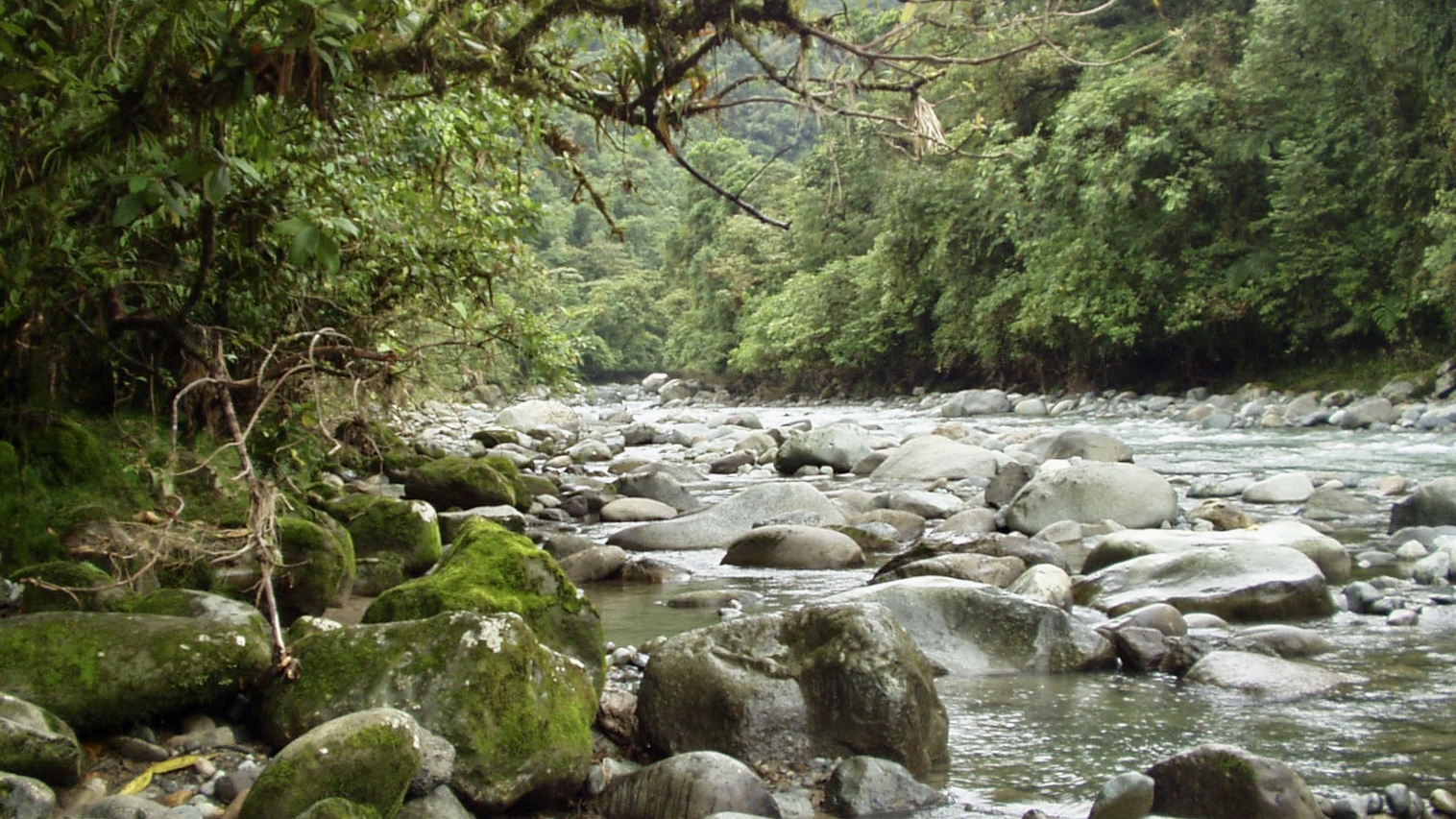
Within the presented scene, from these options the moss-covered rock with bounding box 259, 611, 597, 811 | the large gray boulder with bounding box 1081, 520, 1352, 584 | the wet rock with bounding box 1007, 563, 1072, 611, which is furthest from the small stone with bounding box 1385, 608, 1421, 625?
the moss-covered rock with bounding box 259, 611, 597, 811

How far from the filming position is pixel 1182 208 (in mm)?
20234

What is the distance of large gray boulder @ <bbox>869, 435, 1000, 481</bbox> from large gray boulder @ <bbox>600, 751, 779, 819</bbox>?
870 cm

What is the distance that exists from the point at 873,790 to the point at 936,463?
892cm

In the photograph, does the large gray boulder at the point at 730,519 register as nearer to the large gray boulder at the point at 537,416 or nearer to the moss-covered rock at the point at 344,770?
the moss-covered rock at the point at 344,770

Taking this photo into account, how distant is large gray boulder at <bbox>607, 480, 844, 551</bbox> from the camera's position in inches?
345

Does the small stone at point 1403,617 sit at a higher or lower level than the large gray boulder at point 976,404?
higher

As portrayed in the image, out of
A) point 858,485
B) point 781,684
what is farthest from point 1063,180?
point 781,684

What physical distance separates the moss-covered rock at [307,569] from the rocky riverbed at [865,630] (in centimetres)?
68

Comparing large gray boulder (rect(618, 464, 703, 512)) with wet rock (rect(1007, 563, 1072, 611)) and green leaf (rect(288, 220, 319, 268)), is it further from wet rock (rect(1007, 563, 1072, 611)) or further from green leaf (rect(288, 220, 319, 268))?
green leaf (rect(288, 220, 319, 268))

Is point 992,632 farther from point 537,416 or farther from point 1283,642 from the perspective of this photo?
point 537,416

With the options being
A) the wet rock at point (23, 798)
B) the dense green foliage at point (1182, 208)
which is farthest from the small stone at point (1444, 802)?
the dense green foliage at point (1182, 208)

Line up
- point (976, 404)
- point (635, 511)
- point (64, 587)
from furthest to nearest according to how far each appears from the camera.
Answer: point (976, 404) → point (635, 511) → point (64, 587)

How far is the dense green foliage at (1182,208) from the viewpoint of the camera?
17.6m

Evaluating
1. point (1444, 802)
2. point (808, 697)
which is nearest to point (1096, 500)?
point (808, 697)
